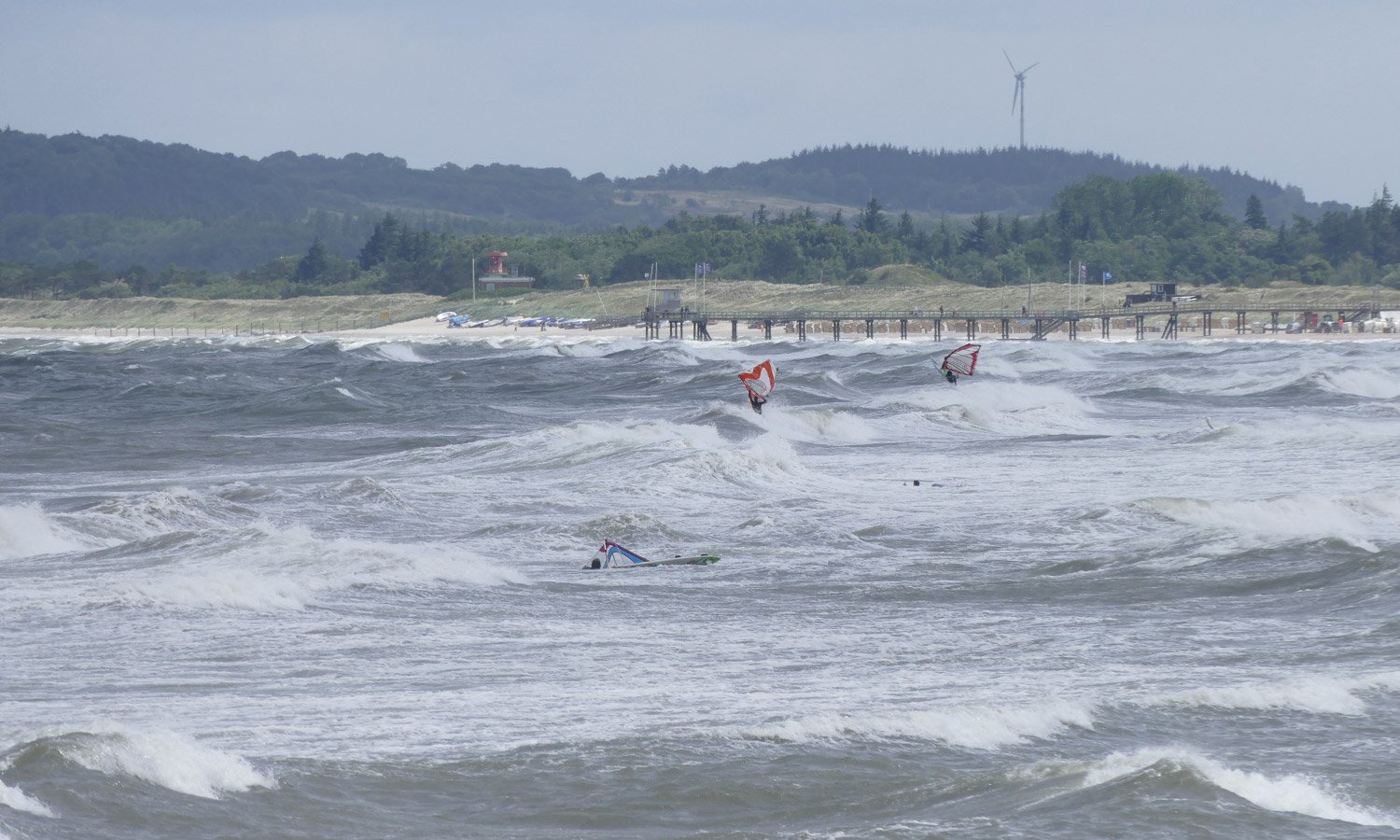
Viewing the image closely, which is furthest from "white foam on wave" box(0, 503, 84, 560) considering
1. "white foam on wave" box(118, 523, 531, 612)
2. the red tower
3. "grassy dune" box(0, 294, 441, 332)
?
the red tower

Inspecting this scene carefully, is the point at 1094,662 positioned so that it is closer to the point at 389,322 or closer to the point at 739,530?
the point at 739,530

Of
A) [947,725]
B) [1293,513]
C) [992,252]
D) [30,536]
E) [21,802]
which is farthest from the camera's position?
[992,252]

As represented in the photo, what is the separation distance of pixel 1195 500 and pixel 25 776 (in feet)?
58.3

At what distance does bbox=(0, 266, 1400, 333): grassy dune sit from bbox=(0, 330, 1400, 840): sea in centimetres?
10196

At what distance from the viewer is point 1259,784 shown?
462 inches

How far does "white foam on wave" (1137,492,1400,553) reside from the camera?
23234 millimetres

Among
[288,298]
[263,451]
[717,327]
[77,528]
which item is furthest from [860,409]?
[288,298]

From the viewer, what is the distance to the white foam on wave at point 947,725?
12930 mm

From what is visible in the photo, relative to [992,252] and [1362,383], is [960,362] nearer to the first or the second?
[1362,383]

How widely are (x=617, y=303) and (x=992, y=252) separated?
161 ft

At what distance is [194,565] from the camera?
68.3 ft

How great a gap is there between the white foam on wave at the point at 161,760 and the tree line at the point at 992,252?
148 metres

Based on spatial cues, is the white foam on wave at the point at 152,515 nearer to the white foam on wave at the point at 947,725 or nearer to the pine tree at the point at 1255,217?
the white foam on wave at the point at 947,725

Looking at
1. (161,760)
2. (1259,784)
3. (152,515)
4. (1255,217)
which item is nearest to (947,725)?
(1259,784)
